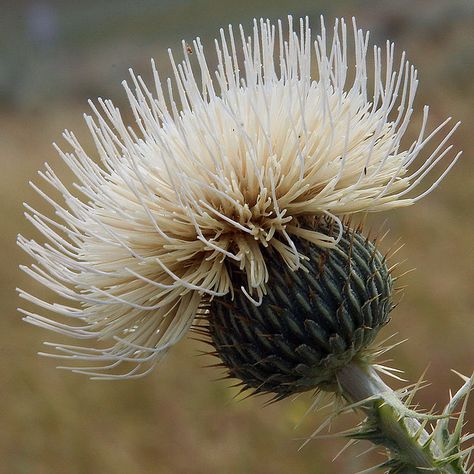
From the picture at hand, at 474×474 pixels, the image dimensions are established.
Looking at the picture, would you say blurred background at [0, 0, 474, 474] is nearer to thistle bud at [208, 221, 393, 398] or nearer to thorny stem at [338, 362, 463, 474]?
thistle bud at [208, 221, 393, 398]

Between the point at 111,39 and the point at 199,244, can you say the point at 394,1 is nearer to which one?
the point at 111,39

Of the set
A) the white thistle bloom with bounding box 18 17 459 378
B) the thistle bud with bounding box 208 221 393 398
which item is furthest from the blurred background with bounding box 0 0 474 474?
the white thistle bloom with bounding box 18 17 459 378

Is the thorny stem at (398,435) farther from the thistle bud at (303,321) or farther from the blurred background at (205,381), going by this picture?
the blurred background at (205,381)

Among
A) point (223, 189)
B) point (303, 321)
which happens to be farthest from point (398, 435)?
point (223, 189)

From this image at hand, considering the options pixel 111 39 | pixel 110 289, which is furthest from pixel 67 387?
pixel 111 39

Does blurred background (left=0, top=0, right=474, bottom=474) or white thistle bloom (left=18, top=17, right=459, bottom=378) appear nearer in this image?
white thistle bloom (left=18, top=17, right=459, bottom=378)

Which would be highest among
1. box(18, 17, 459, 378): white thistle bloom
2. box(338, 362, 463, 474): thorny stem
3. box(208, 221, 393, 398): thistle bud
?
box(18, 17, 459, 378): white thistle bloom

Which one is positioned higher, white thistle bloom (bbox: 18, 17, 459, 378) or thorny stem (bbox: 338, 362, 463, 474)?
white thistle bloom (bbox: 18, 17, 459, 378)
